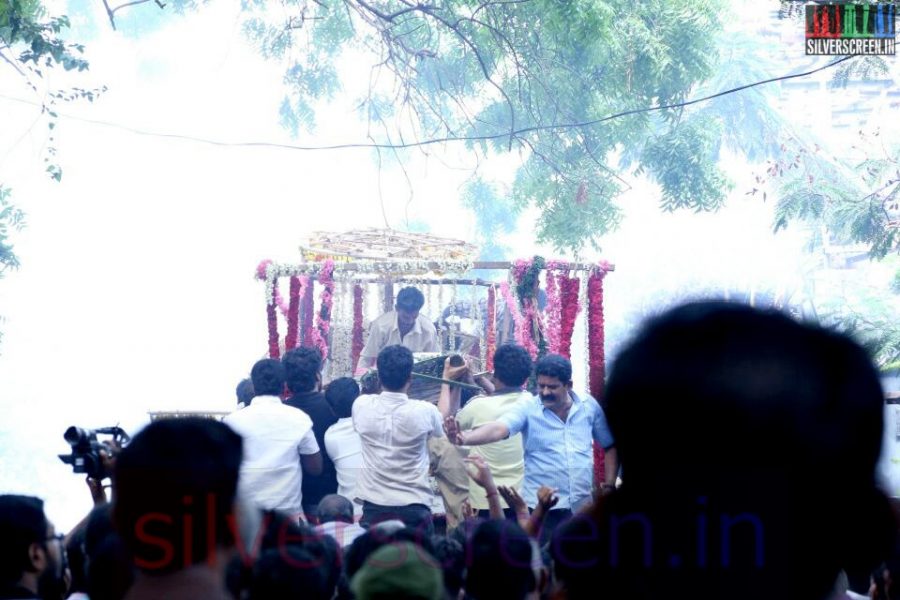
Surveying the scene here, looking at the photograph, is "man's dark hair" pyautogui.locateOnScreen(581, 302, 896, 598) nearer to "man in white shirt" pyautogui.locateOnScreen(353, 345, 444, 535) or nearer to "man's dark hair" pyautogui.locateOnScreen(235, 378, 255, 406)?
"man in white shirt" pyautogui.locateOnScreen(353, 345, 444, 535)

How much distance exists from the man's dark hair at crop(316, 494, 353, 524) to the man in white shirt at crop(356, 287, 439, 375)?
466cm

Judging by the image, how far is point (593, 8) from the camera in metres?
12.7

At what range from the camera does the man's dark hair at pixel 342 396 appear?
6.48 meters

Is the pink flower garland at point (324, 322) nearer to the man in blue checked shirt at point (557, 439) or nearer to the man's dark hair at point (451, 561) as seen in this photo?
the man in blue checked shirt at point (557, 439)

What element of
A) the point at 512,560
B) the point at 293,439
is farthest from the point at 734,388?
the point at 293,439

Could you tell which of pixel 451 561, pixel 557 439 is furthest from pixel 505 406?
pixel 451 561

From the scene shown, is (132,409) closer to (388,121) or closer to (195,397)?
(195,397)

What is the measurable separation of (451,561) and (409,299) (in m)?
6.11

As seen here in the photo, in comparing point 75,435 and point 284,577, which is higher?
point 75,435

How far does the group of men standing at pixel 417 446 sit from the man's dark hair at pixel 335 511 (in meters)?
0.52

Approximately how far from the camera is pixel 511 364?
19.2 ft

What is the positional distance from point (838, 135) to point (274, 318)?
26.6 meters

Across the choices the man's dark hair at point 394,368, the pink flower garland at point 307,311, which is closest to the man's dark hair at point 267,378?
the man's dark hair at point 394,368

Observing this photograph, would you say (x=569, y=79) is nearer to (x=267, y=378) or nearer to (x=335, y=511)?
(x=267, y=378)
